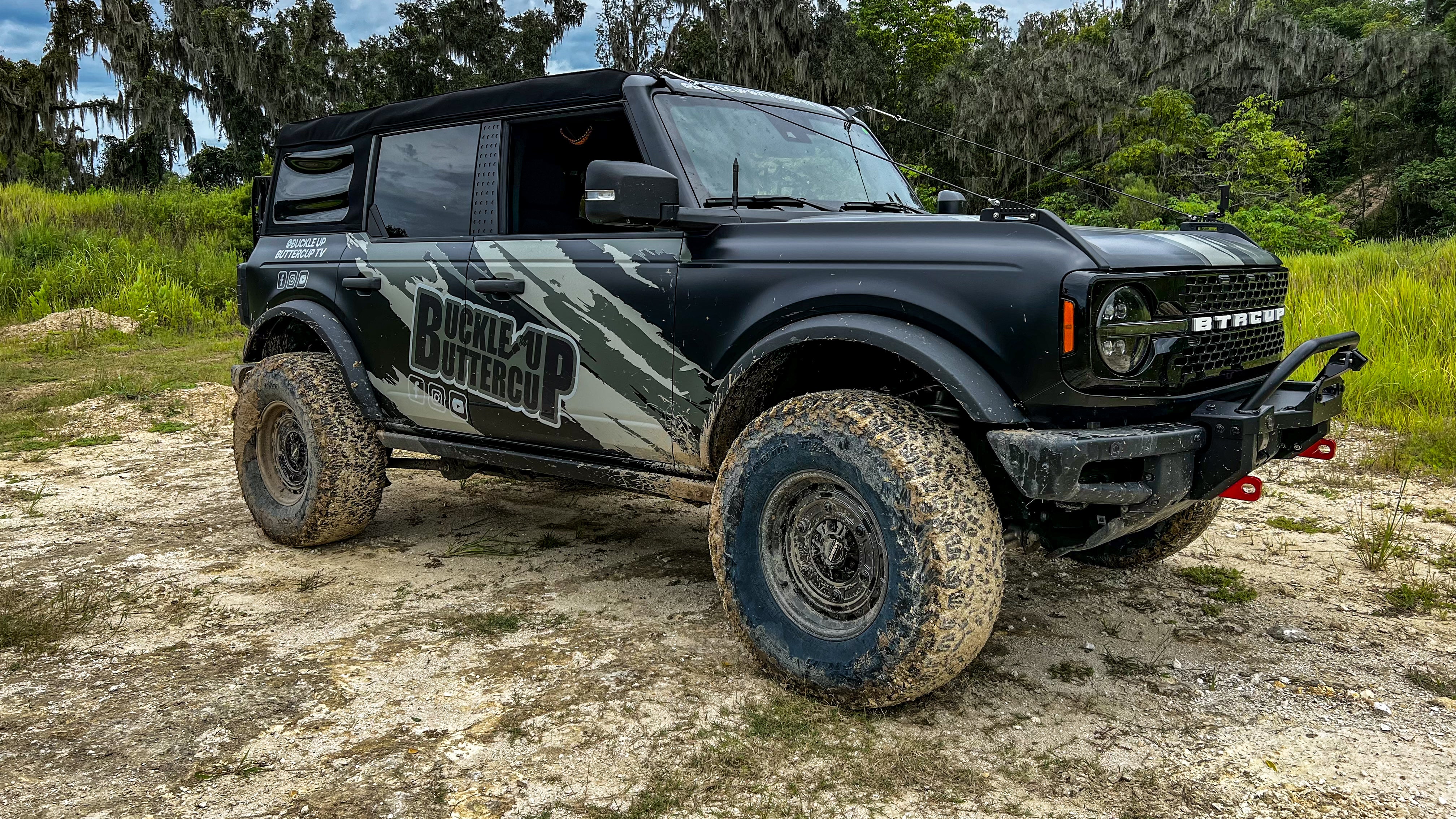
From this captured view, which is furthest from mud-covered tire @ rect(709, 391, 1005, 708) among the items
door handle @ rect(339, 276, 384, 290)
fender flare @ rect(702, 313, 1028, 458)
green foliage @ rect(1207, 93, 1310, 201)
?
green foliage @ rect(1207, 93, 1310, 201)

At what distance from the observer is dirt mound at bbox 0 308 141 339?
13133 millimetres

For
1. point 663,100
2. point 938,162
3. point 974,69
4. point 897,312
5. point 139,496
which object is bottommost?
point 139,496

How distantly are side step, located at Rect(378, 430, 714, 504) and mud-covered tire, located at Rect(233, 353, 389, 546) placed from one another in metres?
0.18

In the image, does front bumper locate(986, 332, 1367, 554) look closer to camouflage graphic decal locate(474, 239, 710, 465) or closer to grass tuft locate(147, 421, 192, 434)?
camouflage graphic decal locate(474, 239, 710, 465)

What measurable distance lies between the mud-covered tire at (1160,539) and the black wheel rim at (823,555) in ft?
3.98

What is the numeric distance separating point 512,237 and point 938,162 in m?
25.0

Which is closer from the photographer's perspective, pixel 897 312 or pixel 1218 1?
pixel 897 312

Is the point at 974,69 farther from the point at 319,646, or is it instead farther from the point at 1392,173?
the point at 319,646

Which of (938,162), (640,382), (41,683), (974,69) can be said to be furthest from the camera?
(974,69)

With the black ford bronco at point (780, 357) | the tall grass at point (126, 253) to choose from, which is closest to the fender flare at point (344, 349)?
the black ford bronco at point (780, 357)

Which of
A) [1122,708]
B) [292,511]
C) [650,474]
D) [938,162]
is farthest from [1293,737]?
[938,162]

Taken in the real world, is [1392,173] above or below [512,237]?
above

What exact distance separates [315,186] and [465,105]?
4.14ft

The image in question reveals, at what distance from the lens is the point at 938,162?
91.1 feet
